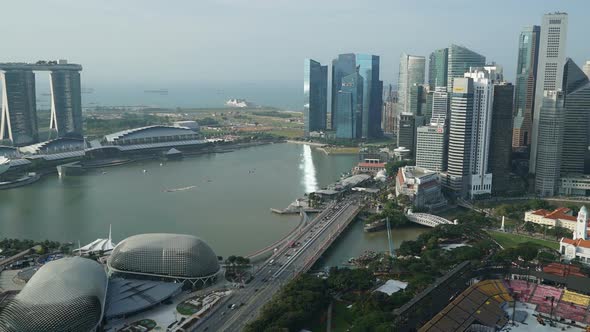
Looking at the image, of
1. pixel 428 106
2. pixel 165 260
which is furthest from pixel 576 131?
pixel 165 260

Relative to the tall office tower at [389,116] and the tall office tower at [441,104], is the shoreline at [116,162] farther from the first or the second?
the tall office tower at [441,104]

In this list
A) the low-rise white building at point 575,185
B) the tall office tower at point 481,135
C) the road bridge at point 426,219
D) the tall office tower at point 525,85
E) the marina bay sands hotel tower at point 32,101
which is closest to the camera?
the road bridge at point 426,219

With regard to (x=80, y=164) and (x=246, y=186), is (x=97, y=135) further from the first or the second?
(x=246, y=186)

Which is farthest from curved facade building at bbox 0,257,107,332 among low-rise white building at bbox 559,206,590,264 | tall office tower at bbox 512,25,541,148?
tall office tower at bbox 512,25,541,148

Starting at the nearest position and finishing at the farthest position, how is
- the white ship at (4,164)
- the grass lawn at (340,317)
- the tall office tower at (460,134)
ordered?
the grass lawn at (340,317)
the tall office tower at (460,134)
the white ship at (4,164)

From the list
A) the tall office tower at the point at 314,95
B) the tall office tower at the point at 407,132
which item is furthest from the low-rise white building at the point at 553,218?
the tall office tower at the point at 314,95

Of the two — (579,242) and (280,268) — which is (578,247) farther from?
(280,268)
